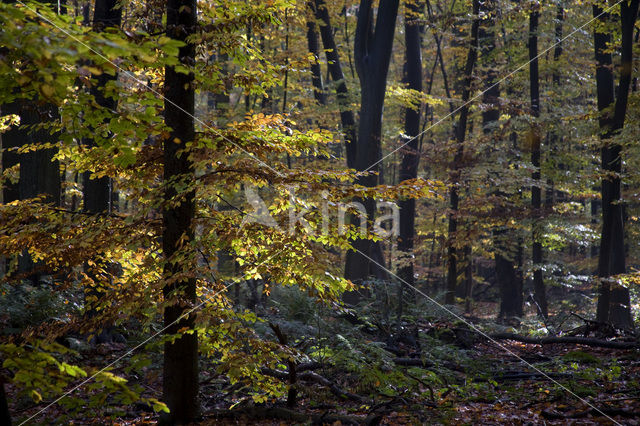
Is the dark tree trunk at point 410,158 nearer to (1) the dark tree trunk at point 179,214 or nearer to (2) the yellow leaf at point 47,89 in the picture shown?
(1) the dark tree trunk at point 179,214

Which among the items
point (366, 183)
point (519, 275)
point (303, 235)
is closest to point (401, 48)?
point (519, 275)

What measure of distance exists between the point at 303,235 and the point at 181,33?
2.10 metres

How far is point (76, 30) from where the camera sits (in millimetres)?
2559

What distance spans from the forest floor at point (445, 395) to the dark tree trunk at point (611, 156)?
13.0 ft

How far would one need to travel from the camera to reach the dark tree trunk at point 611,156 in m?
10.9

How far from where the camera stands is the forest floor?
501cm

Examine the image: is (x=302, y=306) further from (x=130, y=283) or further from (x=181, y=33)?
(x=181, y=33)

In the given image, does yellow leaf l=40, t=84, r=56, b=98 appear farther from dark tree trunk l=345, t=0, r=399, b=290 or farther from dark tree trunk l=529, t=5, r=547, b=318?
dark tree trunk l=529, t=5, r=547, b=318

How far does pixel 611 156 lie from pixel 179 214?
11.2 metres

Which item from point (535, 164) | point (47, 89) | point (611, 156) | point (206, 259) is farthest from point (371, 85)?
point (47, 89)

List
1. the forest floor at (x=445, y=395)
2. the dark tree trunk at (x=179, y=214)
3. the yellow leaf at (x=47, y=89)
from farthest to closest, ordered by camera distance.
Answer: the forest floor at (x=445, y=395)
the dark tree trunk at (x=179, y=214)
the yellow leaf at (x=47, y=89)

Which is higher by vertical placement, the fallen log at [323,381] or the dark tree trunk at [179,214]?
the dark tree trunk at [179,214]

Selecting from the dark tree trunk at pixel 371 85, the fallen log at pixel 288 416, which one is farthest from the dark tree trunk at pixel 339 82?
the fallen log at pixel 288 416

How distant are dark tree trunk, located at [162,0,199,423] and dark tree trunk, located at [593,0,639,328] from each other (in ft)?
30.0
